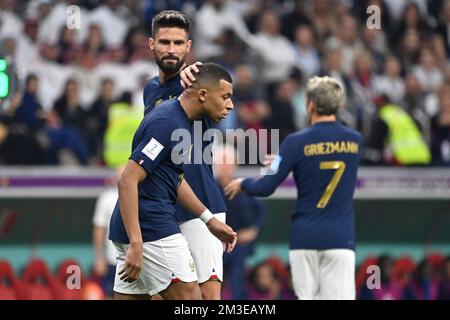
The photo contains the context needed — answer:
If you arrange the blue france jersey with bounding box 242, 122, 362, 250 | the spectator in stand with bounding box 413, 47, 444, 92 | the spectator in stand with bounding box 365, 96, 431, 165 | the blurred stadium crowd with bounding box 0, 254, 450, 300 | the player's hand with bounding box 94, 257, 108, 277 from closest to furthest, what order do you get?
the blue france jersey with bounding box 242, 122, 362, 250 → the blurred stadium crowd with bounding box 0, 254, 450, 300 → the player's hand with bounding box 94, 257, 108, 277 → the spectator in stand with bounding box 365, 96, 431, 165 → the spectator in stand with bounding box 413, 47, 444, 92

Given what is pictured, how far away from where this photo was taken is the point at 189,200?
311 inches

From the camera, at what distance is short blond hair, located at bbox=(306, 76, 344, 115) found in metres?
9.52

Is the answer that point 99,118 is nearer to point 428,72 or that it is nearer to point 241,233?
point 241,233

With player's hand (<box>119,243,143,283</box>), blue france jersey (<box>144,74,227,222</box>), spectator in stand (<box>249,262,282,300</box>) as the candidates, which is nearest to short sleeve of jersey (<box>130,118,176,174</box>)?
player's hand (<box>119,243,143,283</box>)

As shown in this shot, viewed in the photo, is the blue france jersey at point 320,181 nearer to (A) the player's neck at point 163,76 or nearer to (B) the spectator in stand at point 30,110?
(A) the player's neck at point 163,76

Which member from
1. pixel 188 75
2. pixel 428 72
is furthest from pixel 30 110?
pixel 188 75

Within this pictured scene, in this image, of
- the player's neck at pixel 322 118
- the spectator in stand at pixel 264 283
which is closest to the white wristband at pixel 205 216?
the player's neck at pixel 322 118

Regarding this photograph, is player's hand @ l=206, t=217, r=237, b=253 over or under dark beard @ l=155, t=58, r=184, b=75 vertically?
under

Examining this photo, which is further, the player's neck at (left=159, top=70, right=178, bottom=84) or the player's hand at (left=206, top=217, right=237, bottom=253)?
the player's neck at (left=159, top=70, right=178, bottom=84)

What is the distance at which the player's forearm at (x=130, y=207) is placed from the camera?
7.29 meters

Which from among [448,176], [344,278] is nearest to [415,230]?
[448,176]

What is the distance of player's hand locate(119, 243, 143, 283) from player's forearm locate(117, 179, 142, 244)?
0.14 ft

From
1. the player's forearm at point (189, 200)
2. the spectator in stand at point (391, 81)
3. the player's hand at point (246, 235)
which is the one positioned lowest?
the player's hand at point (246, 235)

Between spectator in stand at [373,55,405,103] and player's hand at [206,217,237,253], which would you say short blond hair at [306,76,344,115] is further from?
spectator in stand at [373,55,405,103]
